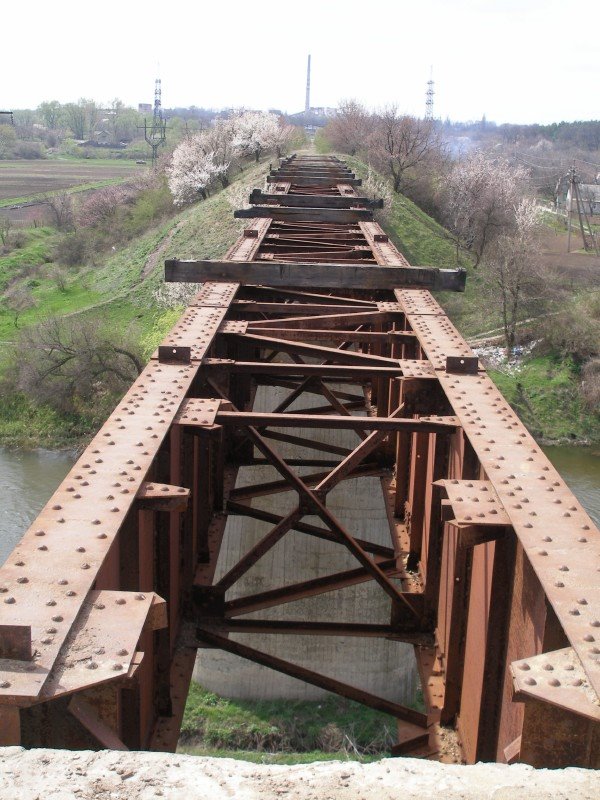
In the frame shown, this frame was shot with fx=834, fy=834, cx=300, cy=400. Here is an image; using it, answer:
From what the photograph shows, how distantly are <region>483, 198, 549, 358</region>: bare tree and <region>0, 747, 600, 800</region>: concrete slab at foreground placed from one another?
3334cm

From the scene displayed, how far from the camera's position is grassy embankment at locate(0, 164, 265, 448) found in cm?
2891

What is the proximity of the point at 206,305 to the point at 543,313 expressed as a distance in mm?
30819

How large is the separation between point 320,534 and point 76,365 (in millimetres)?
24512

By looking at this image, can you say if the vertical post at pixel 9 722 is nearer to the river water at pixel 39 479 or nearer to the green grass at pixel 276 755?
the green grass at pixel 276 755

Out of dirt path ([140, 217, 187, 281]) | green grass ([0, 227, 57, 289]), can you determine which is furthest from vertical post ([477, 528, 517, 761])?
green grass ([0, 227, 57, 289])

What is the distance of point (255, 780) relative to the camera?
212cm

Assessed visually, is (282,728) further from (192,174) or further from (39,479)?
(192,174)

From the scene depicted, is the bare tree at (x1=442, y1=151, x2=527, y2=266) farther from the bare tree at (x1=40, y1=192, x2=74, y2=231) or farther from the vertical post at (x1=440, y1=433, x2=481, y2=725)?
the vertical post at (x1=440, y1=433, x2=481, y2=725)

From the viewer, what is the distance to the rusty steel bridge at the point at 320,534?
2520 millimetres

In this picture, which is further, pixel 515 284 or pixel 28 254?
pixel 28 254

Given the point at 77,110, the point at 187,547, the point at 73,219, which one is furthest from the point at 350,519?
the point at 77,110

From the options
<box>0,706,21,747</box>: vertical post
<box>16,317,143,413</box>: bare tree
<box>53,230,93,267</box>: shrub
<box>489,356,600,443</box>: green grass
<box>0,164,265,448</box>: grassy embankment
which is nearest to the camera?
<box>0,706,21,747</box>: vertical post

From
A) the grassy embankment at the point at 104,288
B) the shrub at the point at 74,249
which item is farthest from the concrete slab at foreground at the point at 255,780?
the shrub at the point at 74,249

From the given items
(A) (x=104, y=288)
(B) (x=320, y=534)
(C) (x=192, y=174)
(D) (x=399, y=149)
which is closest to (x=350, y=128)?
(D) (x=399, y=149)
